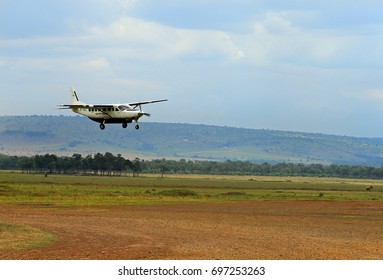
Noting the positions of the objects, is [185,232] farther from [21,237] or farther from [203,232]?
[21,237]

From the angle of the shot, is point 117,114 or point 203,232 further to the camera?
point 117,114

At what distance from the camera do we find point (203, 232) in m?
44.1

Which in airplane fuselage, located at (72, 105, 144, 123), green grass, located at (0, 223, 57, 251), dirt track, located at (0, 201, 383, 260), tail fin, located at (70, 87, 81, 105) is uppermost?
tail fin, located at (70, 87, 81, 105)

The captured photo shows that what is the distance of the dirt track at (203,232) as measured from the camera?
33.9 metres

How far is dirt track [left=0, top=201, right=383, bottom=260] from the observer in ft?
111

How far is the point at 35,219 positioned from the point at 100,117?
2648 centimetres

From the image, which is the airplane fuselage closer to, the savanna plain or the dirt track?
the savanna plain

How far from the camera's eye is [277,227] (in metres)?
49.0

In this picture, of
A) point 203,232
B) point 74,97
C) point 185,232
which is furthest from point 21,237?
point 74,97

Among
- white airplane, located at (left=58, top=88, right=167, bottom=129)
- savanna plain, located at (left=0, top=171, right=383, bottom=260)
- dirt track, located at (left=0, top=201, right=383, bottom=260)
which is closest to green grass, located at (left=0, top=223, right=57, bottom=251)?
savanna plain, located at (left=0, top=171, right=383, bottom=260)

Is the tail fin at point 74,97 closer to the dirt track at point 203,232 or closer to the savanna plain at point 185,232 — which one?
the savanna plain at point 185,232

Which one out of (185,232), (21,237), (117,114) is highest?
(117,114)

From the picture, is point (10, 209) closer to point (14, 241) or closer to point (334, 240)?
point (14, 241)
